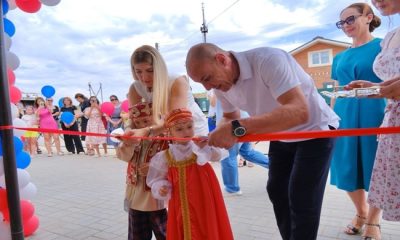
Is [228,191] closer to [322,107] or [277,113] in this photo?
[322,107]

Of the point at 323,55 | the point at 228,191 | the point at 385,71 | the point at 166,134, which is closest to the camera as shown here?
the point at 385,71

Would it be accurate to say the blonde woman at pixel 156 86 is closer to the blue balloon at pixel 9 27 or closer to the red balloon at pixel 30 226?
the blue balloon at pixel 9 27

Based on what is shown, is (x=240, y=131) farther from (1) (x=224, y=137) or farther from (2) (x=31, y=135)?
(2) (x=31, y=135)

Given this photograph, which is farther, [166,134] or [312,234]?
[166,134]

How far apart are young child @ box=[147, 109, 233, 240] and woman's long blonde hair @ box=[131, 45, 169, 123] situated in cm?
11

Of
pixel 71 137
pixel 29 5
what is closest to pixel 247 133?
pixel 29 5

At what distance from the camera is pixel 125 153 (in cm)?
212

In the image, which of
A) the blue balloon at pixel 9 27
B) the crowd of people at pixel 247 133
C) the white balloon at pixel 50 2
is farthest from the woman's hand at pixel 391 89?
the blue balloon at pixel 9 27

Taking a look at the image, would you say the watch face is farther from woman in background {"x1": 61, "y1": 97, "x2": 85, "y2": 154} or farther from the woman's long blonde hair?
woman in background {"x1": 61, "y1": 97, "x2": 85, "y2": 154}

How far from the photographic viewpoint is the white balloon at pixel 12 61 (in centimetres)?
271

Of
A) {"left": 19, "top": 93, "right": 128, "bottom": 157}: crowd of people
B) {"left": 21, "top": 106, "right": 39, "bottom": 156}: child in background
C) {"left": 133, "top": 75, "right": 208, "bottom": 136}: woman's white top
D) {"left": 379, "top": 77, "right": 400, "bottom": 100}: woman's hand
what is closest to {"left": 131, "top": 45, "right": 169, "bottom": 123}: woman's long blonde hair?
{"left": 133, "top": 75, "right": 208, "bottom": 136}: woman's white top

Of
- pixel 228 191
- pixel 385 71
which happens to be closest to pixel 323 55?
pixel 228 191

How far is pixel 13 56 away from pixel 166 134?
5.16 feet

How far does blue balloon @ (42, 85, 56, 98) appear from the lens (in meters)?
9.73
